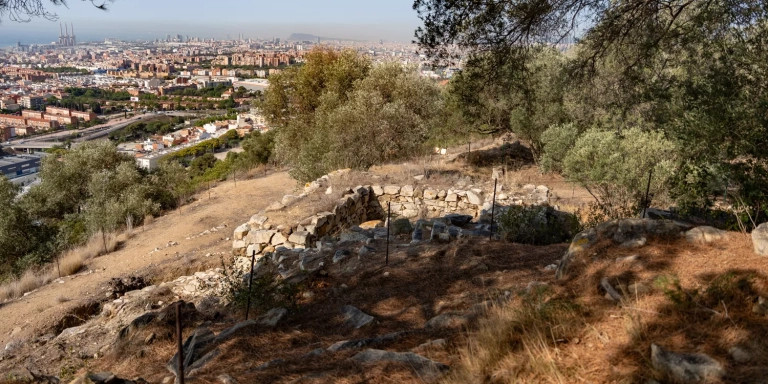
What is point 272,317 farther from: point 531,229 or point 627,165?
point 627,165

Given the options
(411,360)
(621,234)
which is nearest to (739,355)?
(411,360)

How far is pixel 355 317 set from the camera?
5.26m

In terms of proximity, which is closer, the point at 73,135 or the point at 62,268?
the point at 62,268

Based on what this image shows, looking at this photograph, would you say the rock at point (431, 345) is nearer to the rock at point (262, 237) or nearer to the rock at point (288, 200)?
the rock at point (262, 237)

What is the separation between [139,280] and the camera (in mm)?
9555

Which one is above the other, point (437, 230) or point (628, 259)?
point (628, 259)

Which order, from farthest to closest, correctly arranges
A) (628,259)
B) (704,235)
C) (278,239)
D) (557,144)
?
(557,144)
(278,239)
(704,235)
(628,259)

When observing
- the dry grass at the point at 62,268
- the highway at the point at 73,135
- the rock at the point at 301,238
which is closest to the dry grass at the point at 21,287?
the dry grass at the point at 62,268

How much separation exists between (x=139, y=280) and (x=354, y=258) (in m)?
4.62

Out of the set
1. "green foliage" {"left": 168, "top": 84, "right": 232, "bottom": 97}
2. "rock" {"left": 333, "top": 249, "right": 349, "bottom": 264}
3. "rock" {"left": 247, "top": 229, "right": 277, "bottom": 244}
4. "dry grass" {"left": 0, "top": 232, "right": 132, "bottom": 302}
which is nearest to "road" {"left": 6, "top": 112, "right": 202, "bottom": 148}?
"green foliage" {"left": 168, "top": 84, "right": 232, "bottom": 97}

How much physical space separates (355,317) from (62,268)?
362 inches

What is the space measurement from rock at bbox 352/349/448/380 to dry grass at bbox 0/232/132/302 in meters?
9.61

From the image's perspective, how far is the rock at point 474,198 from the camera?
12.2 meters

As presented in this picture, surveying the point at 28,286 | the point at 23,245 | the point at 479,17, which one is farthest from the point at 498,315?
the point at 23,245
